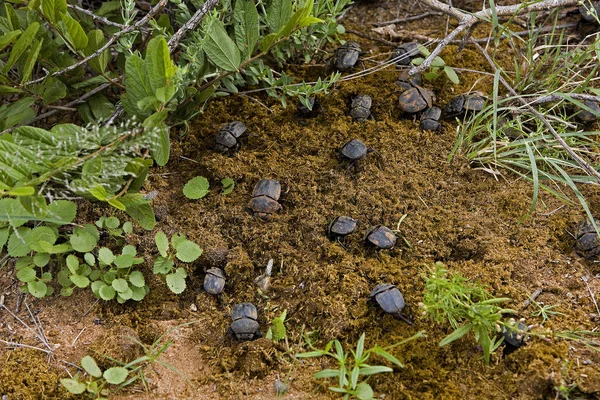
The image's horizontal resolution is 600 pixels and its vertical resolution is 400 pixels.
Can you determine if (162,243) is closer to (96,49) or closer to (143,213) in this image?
(143,213)

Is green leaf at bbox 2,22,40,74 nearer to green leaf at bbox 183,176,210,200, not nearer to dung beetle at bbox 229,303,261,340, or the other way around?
green leaf at bbox 183,176,210,200

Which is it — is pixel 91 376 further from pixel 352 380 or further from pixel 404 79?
pixel 404 79

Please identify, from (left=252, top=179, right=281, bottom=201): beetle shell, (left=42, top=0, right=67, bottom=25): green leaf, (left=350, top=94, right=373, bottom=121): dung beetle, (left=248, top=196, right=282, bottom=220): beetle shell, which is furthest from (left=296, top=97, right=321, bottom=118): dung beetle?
(left=42, top=0, right=67, bottom=25): green leaf

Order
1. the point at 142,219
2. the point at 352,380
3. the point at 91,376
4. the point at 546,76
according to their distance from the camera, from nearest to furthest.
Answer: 1. the point at 352,380
2. the point at 91,376
3. the point at 142,219
4. the point at 546,76

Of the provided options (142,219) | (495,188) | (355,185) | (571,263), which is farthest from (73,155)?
(571,263)

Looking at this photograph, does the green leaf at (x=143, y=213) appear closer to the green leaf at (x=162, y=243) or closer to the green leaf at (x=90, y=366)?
the green leaf at (x=162, y=243)

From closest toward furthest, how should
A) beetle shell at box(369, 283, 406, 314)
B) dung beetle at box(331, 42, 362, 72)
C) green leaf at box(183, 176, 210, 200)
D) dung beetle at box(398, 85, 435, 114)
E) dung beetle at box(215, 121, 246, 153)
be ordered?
beetle shell at box(369, 283, 406, 314), green leaf at box(183, 176, 210, 200), dung beetle at box(215, 121, 246, 153), dung beetle at box(398, 85, 435, 114), dung beetle at box(331, 42, 362, 72)

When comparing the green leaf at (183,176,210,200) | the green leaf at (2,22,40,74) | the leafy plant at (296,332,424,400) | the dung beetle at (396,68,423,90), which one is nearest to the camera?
the leafy plant at (296,332,424,400)
